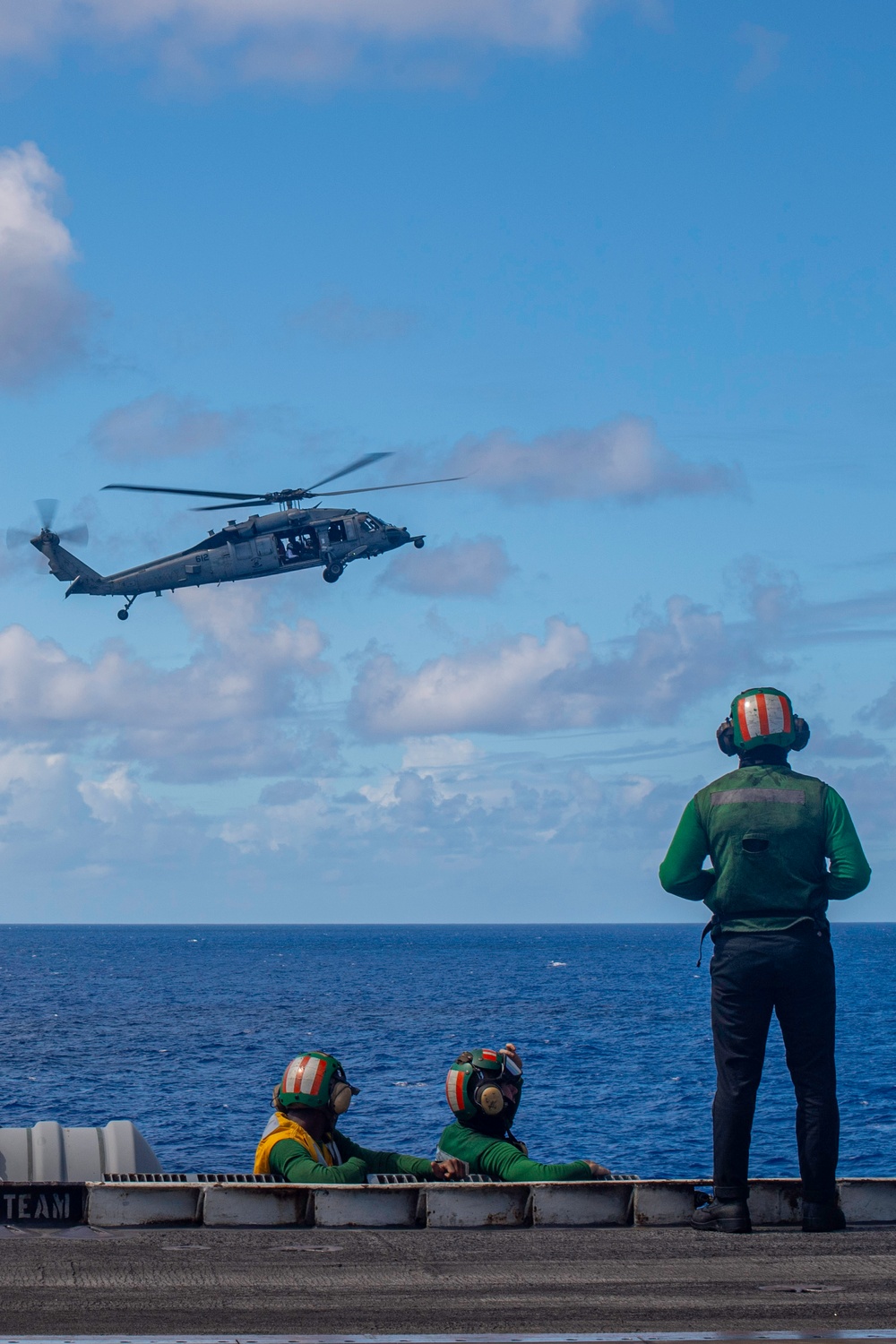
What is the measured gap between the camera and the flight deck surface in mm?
5430

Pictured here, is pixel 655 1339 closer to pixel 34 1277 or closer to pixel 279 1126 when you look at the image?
pixel 34 1277

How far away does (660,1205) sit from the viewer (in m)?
7.73

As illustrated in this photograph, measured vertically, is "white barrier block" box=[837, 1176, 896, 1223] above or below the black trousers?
below

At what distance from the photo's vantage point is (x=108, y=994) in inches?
4887

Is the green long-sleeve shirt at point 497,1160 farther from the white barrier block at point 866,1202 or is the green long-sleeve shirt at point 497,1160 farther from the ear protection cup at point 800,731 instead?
the ear protection cup at point 800,731

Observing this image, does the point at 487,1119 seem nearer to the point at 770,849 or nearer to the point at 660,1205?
the point at 660,1205

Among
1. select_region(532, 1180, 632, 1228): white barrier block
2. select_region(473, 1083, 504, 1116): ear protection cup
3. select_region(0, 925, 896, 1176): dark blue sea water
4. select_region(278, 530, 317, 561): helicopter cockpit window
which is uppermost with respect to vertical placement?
select_region(278, 530, 317, 561): helicopter cockpit window

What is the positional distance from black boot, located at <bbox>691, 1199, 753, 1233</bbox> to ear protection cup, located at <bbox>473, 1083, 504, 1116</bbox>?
150 cm

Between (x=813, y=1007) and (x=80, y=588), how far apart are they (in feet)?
169

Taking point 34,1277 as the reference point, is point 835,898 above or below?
above

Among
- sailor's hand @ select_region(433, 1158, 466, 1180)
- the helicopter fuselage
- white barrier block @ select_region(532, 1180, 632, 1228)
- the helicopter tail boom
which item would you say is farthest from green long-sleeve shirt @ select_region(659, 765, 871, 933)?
the helicopter tail boom

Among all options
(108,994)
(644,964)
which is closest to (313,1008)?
(108,994)

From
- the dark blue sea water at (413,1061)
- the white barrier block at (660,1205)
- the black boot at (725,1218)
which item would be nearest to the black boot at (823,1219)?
the black boot at (725,1218)

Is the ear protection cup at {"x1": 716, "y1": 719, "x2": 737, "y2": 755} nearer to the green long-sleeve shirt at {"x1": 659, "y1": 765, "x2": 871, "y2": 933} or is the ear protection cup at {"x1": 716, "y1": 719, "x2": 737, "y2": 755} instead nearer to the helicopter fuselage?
the green long-sleeve shirt at {"x1": 659, "y1": 765, "x2": 871, "y2": 933}
